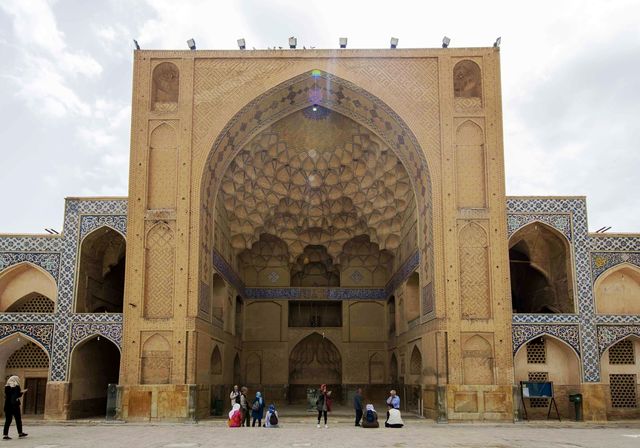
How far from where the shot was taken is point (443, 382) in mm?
13172

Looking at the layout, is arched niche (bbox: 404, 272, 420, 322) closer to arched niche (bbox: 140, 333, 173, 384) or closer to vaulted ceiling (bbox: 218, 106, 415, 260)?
vaulted ceiling (bbox: 218, 106, 415, 260)

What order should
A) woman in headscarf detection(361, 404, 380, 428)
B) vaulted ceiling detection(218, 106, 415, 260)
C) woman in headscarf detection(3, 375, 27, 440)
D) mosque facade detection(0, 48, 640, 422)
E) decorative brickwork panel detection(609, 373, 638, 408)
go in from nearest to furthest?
woman in headscarf detection(3, 375, 27, 440), woman in headscarf detection(361, 404, 380, 428), mosque facade detection(0, 48, 640, 422), decorative brickwork panel detection(609, 373, 638, 408), vaulted ceiling detection(218, 106, 415, 260)

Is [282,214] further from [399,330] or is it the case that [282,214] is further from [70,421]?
[70,421]

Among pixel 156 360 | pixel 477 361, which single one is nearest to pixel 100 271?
pixel 156 360

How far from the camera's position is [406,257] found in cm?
1703

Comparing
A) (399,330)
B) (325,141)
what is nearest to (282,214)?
(325,141)

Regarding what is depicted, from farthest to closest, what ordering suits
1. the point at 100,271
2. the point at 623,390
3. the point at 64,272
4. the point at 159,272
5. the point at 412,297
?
1. the point at 412,297
2. the point at 100,271
3. the point at 623,390
4. the point at 64,272
5. the point at 159,272

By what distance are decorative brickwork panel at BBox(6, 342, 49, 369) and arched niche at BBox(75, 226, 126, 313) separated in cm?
147

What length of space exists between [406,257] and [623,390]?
18.8 ft

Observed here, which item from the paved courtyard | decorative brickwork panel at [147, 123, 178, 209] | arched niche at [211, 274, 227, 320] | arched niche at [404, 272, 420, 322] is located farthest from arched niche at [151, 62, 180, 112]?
arched niche at [404, 272, 420, 322]

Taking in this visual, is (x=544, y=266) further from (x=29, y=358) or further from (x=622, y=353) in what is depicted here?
(x=29, y=358)

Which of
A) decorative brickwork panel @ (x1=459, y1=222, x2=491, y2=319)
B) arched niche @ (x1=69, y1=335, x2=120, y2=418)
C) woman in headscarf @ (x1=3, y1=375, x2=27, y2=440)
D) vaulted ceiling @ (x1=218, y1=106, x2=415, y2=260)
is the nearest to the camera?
woman in headscarf @ (x1=3, y1=375, x2=27, y2=440)

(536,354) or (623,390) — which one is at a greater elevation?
(536,354)

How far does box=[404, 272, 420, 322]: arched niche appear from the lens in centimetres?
1636
